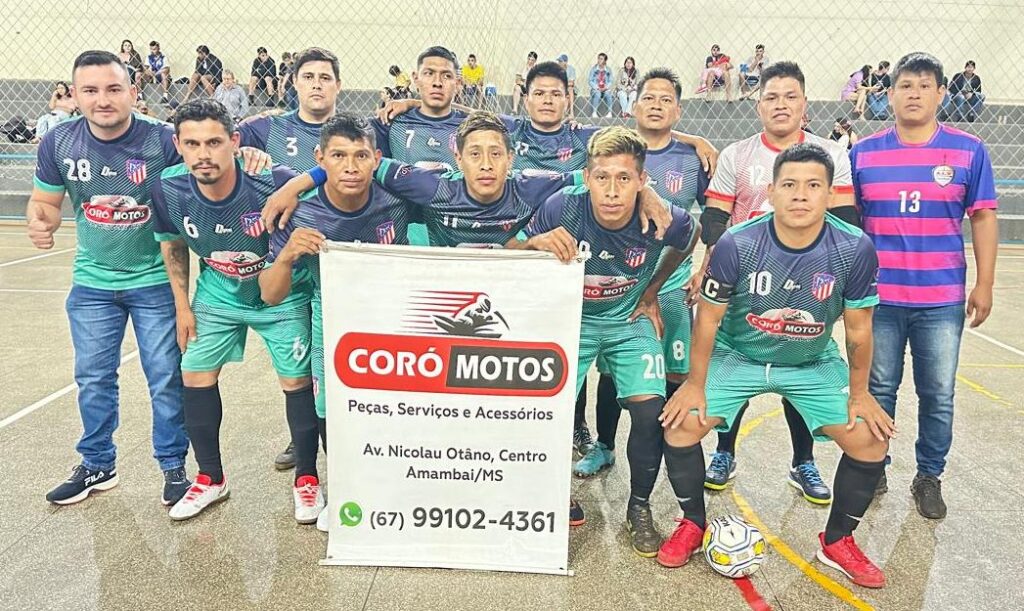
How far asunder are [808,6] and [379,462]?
1563 centimetres

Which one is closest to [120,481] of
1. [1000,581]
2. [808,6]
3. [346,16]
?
[1000,581]

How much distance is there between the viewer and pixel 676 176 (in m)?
3.67

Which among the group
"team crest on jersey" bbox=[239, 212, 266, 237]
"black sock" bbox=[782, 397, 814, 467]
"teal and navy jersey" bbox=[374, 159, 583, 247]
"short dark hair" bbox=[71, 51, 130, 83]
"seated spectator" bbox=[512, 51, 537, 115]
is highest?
"seated spectator" bbox=[512, 51, 537, 115]

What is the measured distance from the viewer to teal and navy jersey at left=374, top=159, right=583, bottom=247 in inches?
126

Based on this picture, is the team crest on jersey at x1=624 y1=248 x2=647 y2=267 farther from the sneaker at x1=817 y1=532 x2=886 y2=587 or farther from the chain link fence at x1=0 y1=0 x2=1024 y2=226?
the chain link fence at x1=0 y1=0 x2=1024 y2=226

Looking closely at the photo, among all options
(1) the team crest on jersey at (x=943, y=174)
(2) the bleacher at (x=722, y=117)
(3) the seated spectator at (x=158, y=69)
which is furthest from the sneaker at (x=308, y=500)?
(3) the seated spectator at (x=158, y=69)

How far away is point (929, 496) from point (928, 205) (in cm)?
133

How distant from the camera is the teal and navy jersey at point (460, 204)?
3199 millimetres

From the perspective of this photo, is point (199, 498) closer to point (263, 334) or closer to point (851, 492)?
point (263, 334)

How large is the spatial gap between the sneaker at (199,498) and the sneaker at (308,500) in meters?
0.35

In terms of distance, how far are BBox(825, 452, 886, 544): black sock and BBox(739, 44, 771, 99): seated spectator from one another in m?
13.6

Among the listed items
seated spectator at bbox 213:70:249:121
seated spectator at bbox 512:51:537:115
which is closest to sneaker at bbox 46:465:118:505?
seated spectator at bbox 512:51:537:115

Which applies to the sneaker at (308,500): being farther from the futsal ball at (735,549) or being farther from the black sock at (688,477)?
the futsal ball at (735,549)

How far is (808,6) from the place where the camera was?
1534 cm
